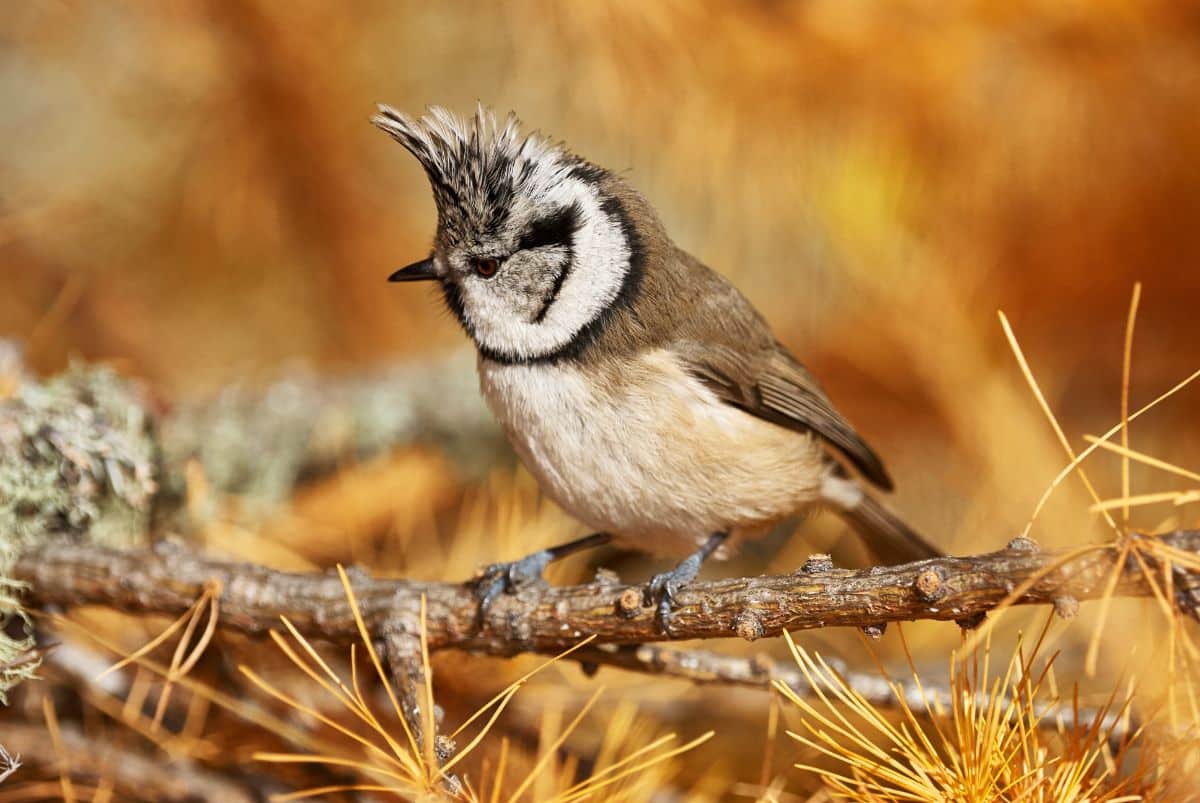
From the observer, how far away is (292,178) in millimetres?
2254

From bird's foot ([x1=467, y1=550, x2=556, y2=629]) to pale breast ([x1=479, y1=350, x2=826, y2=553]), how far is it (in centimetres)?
12

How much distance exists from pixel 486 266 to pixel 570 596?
0.55m

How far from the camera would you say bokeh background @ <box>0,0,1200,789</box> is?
Answer: 152cm

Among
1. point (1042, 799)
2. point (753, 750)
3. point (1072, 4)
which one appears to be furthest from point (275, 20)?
point (1042, 799)

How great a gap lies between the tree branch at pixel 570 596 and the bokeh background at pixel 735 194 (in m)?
0.40

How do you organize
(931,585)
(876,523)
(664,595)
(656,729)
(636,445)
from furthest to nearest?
(876,523)
(656,729)
(636,445)
(664,595)
(931,585)

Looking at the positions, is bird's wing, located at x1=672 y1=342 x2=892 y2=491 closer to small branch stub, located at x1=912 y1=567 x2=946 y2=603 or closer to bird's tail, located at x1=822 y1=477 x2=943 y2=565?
bird's tail, located at x1=822 y1=477 x2=943 y2=565

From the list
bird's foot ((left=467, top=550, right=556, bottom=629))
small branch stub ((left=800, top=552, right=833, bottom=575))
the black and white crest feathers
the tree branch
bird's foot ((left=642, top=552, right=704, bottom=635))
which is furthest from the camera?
the black and white crest feathers

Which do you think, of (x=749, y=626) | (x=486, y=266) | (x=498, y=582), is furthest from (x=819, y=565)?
(x=486, y=266)

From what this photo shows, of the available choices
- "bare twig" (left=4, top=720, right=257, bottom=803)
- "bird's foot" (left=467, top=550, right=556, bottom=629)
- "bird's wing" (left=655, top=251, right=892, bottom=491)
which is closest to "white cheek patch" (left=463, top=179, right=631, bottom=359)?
"bird's wing" (left=655, top=251, right=892, bottom=491)

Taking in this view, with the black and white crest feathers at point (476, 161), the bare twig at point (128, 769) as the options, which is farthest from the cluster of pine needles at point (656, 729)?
the black and white crest feathers at point (476, 161)

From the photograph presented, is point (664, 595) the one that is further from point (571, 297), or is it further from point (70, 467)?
point (70, 467)

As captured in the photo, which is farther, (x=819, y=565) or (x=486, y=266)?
(x=486, y=266)

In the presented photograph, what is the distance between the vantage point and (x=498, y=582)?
1.43 m
